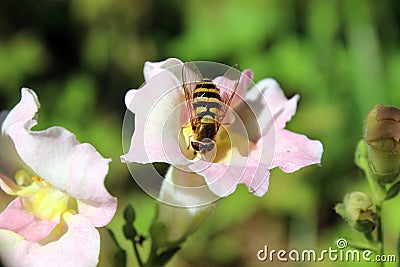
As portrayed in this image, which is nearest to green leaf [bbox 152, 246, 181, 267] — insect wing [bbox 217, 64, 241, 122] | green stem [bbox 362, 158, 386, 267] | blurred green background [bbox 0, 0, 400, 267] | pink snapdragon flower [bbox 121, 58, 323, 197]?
pink snapdragon flower [bbox 121, 58, 323, 197]

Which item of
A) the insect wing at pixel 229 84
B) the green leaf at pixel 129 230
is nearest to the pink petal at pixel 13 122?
the green leaf at pixel 129 230

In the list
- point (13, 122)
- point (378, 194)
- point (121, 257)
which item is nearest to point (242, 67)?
point (378, 194)

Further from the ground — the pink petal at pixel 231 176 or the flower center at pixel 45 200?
the pink petal at pixel 231 176

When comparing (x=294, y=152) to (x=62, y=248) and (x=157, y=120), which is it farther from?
(x=62, y=248)

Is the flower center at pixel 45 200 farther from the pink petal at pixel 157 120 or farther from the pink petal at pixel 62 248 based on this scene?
the pink petal at pixel 157 120

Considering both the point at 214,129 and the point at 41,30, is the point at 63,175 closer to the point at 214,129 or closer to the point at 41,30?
the point at 214,129

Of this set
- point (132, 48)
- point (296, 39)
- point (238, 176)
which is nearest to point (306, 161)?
point (238, 176)

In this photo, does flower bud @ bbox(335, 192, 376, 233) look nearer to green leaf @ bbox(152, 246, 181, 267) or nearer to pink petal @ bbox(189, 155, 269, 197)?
pink petal @ bbox(189, 155, 269, 197)
